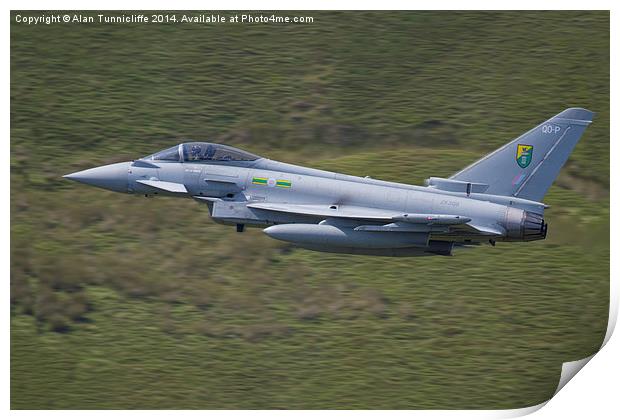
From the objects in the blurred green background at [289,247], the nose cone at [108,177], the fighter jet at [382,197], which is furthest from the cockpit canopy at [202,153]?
the blurred green background at [289,247]

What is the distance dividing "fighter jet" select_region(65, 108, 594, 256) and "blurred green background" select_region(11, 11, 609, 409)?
389cm

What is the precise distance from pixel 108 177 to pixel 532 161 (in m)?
7.47

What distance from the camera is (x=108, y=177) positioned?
18.8m

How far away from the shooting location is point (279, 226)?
17.5 meters

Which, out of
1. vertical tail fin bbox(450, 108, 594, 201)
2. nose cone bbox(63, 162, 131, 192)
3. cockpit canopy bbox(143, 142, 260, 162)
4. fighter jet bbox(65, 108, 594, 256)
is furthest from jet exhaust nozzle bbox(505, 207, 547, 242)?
nose cone bbox(63, 162, 131, 192)

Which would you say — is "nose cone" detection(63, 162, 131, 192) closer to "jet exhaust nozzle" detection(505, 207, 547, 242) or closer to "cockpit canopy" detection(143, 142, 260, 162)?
"cockpit canopy" detection(143, 142, 260, 162)

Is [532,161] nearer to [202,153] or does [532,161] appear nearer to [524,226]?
[524,226]

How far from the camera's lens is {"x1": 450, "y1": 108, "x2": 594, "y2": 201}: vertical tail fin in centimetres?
1781

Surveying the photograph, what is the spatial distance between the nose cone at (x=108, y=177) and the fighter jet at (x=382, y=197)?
30 centimetres

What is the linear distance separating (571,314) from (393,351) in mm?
3753

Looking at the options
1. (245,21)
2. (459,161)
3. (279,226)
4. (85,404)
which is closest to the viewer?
(279,226)

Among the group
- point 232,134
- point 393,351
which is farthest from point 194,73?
point 393,351

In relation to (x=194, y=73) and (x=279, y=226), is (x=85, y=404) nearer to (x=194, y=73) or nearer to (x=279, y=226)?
(x=279, y=226)

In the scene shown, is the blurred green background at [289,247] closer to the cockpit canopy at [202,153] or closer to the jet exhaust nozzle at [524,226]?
the jet exhaust nozzle at [524,226]
